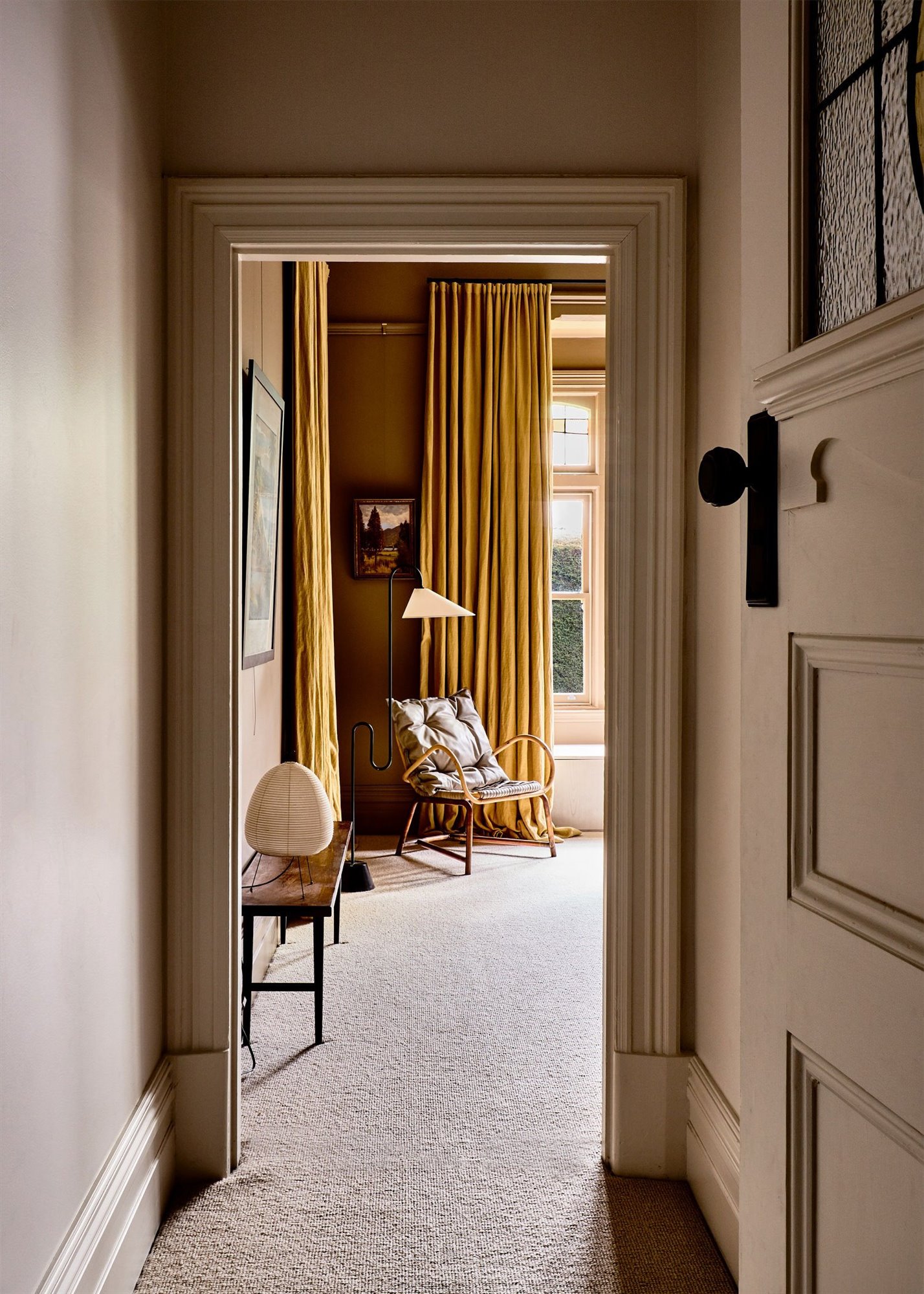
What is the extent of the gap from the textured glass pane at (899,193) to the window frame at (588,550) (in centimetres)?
520

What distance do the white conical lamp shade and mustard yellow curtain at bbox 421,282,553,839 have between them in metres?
0.57

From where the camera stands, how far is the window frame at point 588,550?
6094mm

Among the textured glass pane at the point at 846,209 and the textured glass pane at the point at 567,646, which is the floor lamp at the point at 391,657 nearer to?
the textured glass pane at the point at 567,646

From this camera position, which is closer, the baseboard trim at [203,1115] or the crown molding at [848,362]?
the crown molding at [848,362]

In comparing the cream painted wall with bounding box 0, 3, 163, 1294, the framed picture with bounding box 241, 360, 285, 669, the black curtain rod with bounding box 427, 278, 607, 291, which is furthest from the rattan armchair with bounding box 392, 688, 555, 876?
the cream painted wall with bounding box 0, 3, 163, 1294

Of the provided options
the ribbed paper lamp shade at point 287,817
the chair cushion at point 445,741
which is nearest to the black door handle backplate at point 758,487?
the ribbed paper lamp shade at point 287,817

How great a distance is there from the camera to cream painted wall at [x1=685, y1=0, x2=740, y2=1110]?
5.98 feet

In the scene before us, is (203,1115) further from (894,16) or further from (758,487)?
(894,16)

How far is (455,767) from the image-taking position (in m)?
4.92

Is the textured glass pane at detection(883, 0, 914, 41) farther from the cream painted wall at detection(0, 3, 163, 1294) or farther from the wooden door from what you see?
the cream painted wall at detection(0, 3, 163, 1294)

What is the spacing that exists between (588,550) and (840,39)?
5.36 m

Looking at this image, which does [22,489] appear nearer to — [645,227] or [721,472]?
[721,472]

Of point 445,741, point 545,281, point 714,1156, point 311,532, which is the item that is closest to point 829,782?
point 714,1156

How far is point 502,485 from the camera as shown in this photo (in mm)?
5570
